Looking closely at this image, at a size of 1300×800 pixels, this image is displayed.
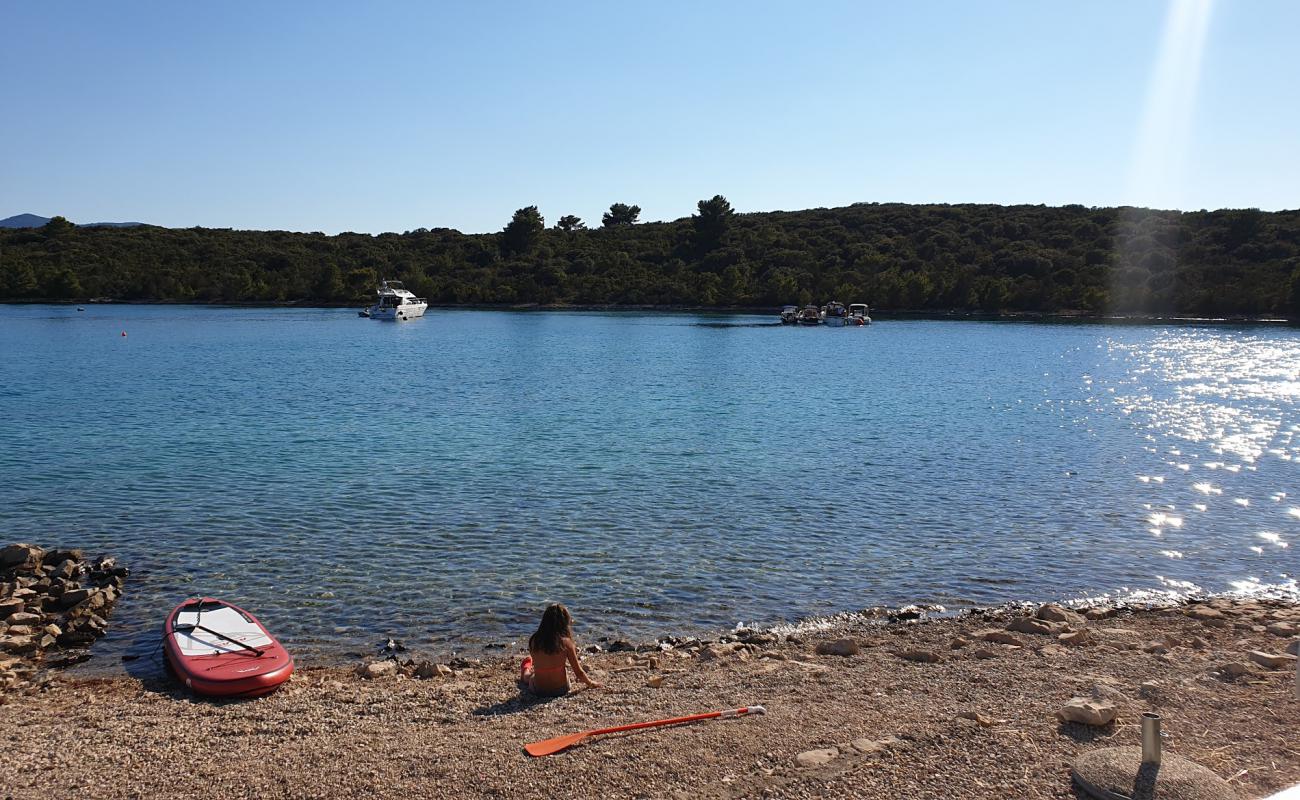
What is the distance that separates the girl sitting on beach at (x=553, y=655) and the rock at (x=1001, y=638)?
5.25m

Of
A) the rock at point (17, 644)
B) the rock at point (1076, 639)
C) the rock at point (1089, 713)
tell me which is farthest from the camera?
the rock at point (17, 644)

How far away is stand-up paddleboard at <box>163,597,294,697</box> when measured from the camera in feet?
33.8

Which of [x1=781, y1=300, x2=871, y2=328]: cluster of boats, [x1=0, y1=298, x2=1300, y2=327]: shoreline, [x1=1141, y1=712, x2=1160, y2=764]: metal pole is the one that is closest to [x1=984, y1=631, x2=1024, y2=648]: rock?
[x1=1141, y1=712, x2=1160, y2=764]: metal pole

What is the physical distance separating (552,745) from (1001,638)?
6.54 metres

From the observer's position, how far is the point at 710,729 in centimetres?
839

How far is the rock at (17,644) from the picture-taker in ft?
39.2

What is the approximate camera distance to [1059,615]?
42.8ft

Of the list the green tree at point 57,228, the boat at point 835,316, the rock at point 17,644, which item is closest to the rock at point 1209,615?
the rock at point 17,644

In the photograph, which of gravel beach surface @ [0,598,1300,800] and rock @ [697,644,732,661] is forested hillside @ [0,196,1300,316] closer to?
gravel beach surface @ [0,598,1300,800]

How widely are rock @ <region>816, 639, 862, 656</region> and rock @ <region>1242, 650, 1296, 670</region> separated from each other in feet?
14.0

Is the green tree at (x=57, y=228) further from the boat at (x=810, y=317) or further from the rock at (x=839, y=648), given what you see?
the rock at (x=839, y=648)

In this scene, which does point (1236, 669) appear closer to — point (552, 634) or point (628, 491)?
point (552, 634)

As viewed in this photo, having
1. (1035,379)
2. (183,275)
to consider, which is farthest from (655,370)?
(183,275)

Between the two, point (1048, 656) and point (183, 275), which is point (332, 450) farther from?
point (183, 275)
